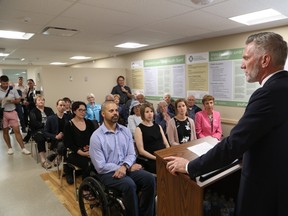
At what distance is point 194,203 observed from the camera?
1.14 meters

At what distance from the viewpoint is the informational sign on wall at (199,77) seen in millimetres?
3975

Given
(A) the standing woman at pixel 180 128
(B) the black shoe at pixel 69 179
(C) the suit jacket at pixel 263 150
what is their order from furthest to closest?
(B) the black shoe at pixel 69 179
(A) the standing woman at pixel 180 128
(C) the suit jacket at pixel 263 150

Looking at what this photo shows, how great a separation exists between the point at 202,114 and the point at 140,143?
4.80 ft

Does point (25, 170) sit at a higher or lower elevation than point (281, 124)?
lower

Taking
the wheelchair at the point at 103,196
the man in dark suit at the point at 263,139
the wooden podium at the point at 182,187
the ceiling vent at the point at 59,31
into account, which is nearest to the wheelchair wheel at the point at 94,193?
the wheelchair at the point at 103,196

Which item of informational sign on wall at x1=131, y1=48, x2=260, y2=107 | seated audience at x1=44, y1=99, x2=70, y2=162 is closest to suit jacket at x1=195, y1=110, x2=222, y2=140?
informational sign on wall at x1=131, y1=48, x2=260, y2=107

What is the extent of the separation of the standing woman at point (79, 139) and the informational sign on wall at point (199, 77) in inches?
104

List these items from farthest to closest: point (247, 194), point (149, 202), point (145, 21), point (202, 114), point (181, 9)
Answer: point (202, 114) < point (145, 21) < point (181, 9) < point (149, 202) < point (247, 194)

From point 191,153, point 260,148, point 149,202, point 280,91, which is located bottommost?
point 149,202

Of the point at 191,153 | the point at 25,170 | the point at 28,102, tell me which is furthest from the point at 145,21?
the point at 28,102

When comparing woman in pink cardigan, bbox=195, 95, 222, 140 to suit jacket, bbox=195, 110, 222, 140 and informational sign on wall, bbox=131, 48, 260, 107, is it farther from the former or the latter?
informational sign on wall, bbox=131, 48, 260, 107

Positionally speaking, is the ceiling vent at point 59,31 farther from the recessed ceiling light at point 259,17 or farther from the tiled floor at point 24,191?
the recessed ceiling light at point 259,17

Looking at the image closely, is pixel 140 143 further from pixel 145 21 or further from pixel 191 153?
pixel 145 21

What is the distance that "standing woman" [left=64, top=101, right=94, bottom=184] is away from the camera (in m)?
2.60
